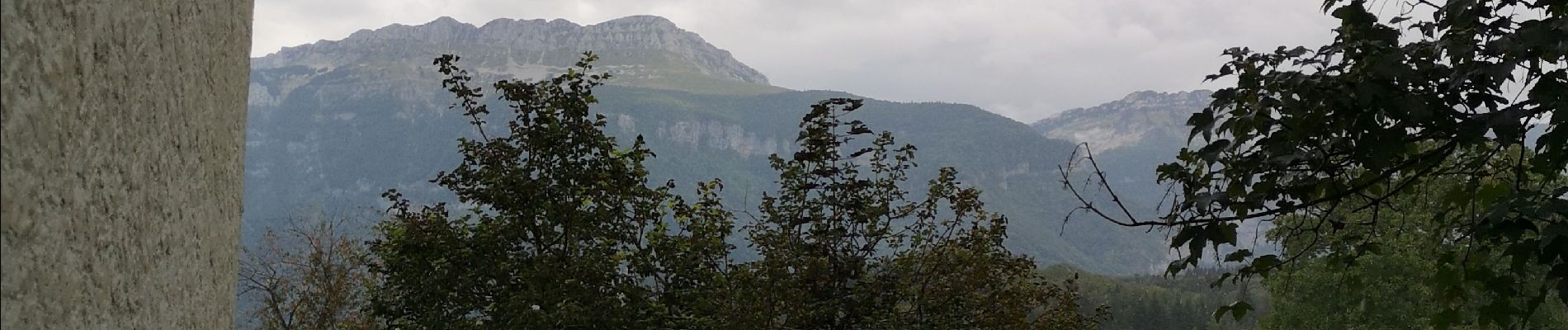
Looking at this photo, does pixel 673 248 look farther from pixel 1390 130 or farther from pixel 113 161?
pixel 113 161

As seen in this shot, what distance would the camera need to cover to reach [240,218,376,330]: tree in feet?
57.1

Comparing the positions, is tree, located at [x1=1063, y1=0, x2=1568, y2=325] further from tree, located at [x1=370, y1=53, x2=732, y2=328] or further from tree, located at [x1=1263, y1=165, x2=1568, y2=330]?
tree, located at [x1=1263, y1=165, x2=1568, y2=330]

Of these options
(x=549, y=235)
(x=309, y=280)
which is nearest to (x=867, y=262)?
(x=549, y=235)

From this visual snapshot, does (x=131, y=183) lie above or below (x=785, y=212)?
above

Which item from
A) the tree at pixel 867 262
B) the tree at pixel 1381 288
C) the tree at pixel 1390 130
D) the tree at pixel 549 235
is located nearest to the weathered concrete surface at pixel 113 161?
the tree at pixel 1390 130

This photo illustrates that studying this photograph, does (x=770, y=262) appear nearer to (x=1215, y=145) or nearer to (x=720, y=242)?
(x=720, y=242)

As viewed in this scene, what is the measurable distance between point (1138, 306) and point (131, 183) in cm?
8849

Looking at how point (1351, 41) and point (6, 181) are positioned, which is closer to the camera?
point (6, 181)

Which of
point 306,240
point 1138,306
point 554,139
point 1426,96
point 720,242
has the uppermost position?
point 1426,96

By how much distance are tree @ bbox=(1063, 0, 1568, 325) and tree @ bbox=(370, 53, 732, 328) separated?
554cm

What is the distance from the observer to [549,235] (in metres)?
8.73

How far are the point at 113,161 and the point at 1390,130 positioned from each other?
101 inches

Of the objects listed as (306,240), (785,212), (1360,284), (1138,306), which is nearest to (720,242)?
(785,212)

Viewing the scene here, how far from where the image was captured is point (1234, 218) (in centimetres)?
277
